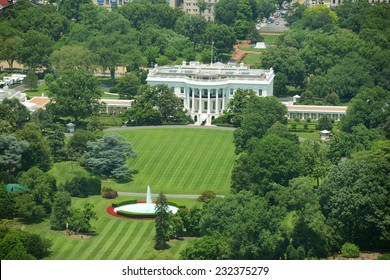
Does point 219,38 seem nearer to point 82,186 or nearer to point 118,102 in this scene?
point 118,102

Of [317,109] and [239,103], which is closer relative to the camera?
[239,103]

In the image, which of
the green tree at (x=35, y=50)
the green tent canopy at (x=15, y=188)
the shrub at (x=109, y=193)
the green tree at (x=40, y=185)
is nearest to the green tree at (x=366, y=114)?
the shrub at (x=109, y=193)

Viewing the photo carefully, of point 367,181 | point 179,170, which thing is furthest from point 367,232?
point 179,170

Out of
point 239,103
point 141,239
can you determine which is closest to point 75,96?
point 239,103

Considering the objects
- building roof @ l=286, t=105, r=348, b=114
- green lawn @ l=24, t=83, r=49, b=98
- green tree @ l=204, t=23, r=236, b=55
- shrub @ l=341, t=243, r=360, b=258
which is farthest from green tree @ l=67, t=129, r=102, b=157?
green tree @ l=204, t=23, r=236, b=55

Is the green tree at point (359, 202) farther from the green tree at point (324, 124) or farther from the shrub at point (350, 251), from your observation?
the green tree at point (324, 124)

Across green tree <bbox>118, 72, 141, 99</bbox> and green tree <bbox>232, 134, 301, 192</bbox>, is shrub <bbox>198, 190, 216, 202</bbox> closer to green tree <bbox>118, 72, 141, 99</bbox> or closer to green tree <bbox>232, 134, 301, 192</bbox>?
green tree <bbox>232, 134, 301, 192</bbox>
